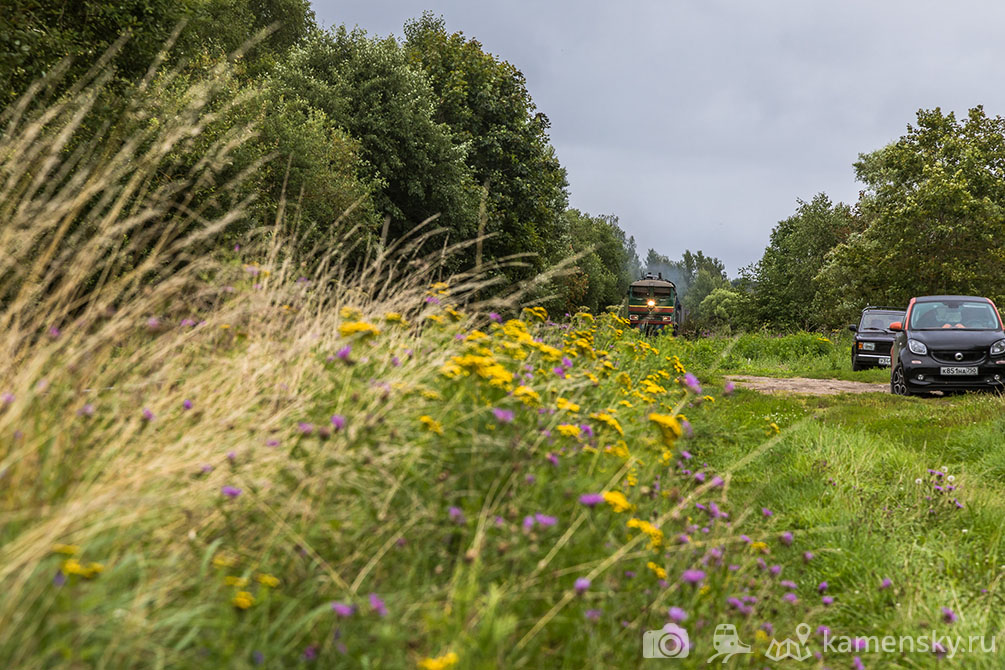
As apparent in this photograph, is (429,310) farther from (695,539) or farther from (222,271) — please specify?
(695,539)

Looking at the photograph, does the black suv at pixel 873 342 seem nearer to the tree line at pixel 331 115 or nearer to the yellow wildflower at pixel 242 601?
the tree line at pixel 331 115

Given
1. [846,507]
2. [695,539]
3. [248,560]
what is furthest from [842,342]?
[248,560]

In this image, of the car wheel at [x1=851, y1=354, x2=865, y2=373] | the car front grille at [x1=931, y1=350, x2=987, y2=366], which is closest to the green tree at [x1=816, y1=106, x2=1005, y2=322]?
the car wheel at [x1=851, y1=354, x2=865, y2=373]

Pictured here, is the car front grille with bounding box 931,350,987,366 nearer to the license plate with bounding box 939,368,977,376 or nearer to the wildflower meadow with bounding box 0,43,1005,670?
the license plate with bounding box 939,368,977,376

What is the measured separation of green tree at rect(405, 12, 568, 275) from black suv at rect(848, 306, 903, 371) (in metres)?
14.3

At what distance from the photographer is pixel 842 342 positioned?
23.8m

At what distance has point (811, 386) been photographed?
13.7m

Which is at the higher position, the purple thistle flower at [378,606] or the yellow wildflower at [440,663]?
A: the purple thistle flower at [378,606]

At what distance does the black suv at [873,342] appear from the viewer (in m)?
17.0

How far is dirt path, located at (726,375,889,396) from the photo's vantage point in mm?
12258

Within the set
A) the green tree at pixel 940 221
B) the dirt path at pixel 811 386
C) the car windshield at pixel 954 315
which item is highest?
the green tree at pixel 940 221

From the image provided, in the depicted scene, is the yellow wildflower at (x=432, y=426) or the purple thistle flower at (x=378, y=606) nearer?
the purple thistle flower at (x=378, y=606)

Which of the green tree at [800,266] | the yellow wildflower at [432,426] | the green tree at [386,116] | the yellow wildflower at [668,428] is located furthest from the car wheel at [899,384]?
the green tree at [800,266]

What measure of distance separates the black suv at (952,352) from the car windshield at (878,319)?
19.8 feet
